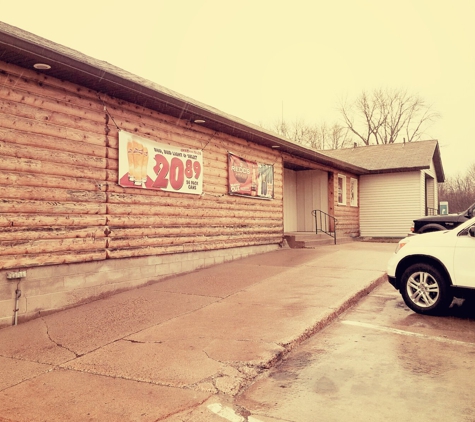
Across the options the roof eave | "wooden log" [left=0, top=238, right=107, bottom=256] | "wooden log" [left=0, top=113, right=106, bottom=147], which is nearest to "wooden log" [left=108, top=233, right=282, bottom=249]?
"wooden log" [left=0, top=238, right=107, bottom=256]

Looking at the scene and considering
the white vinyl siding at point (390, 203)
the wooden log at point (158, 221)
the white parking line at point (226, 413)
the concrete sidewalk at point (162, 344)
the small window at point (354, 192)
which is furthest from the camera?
the small window at point (354, 192)

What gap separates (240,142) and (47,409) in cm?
950

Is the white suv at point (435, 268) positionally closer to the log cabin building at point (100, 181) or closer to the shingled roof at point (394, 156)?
the log cabin building at point (100, 181)

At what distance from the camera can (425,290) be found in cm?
668

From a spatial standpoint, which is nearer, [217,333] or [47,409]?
[47,409]

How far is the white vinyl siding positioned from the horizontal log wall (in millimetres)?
13683

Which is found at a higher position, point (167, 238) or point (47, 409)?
point (167, 238)

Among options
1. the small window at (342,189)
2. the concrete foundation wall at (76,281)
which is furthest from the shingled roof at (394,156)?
the concrete foundation wall at (76,281)

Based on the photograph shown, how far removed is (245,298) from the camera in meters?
7.46

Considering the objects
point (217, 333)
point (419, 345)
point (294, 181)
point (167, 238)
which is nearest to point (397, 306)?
point (419, 345)

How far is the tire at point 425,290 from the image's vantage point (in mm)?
6508

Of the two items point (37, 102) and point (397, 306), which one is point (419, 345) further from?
point (37, 102)

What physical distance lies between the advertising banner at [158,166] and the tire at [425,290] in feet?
16.9

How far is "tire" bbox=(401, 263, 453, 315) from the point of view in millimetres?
6508
